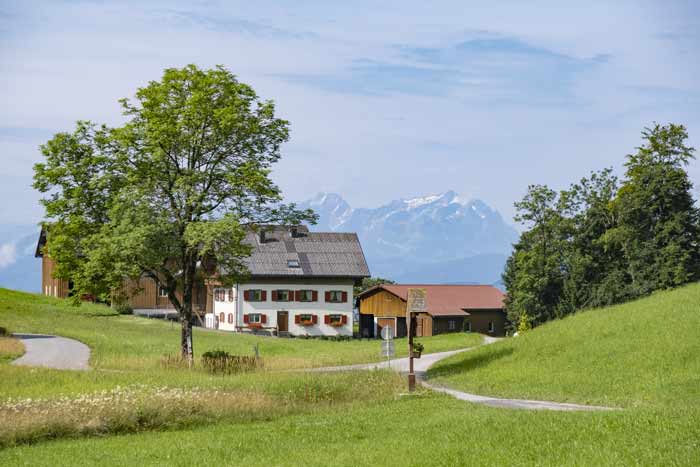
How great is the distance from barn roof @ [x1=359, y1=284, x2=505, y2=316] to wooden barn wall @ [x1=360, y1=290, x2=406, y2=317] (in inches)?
21.6

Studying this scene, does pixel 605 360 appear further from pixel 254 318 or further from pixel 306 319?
pixel 254 318

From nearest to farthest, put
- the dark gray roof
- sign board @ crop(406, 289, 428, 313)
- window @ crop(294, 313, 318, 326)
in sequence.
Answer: sign board @ crop(406, 289, 428, 313), window @ crop(294, 313, 318, 326), the dark gray roof

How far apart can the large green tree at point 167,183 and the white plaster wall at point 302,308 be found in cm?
4097

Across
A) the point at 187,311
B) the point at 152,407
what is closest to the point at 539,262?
the point at 187,311

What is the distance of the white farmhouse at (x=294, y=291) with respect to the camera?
83312 mm

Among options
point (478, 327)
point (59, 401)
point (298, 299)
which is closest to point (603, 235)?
point (478, 327)

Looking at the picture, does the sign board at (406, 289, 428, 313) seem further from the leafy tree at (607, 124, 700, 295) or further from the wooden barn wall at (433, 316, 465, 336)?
the wooden barn wall at (433, 316, 465, 336)

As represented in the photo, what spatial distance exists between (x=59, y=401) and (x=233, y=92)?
2253 centimetres

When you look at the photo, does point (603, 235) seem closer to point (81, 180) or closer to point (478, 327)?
point (478, 327)

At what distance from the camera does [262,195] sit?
41844 millimetres

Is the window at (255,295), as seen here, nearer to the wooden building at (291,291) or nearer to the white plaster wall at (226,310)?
the wooden building at (291,291)

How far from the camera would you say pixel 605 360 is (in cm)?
3331

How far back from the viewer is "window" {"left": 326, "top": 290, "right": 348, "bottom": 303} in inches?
3354

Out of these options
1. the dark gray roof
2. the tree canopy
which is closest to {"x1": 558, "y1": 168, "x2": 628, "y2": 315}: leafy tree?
the tree canopy
